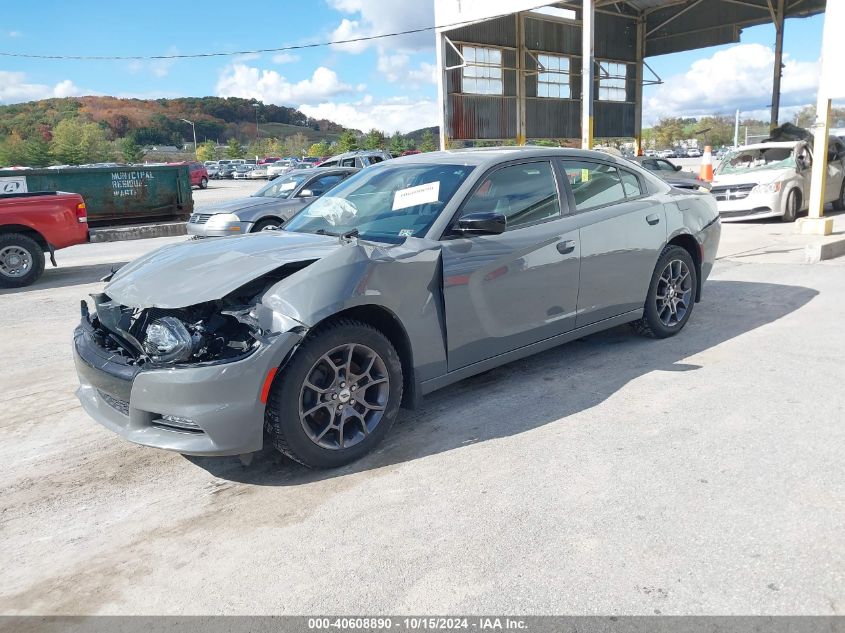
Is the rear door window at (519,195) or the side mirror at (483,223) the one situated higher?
the rear door window at (519,195)

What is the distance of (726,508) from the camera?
300cm

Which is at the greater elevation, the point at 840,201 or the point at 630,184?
the point at 630,184

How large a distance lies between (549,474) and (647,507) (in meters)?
0.51

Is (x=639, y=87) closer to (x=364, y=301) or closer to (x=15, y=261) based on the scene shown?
(x=15, y=261)

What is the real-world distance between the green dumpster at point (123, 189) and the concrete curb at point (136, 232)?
194 millimetres

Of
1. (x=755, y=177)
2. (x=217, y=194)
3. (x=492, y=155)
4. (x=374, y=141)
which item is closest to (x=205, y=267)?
(x=492, y=155)

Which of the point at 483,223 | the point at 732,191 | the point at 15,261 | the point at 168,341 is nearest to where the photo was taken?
the point at 168,341

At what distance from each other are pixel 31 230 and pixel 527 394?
8.32 meters

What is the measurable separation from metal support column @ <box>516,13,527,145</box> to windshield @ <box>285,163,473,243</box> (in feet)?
74.6

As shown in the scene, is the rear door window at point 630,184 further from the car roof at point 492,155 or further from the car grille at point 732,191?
the car grille at point 732,191

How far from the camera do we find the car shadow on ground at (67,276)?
9508 millimetres

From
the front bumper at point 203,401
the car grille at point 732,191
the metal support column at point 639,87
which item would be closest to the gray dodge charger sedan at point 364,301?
the front bumper at point 203,401

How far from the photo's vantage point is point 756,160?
15203 mm

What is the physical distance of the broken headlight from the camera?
3.17 meters
